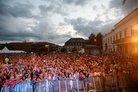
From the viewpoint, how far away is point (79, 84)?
993 centimetres

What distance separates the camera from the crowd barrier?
30.0ft

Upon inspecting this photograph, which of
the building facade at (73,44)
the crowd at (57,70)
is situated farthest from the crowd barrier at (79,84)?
the building facade at (73,44)

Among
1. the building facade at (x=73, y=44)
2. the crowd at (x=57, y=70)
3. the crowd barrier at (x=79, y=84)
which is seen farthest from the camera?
the building facade at (x=73, y=44)

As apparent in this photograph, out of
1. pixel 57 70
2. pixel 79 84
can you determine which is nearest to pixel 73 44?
pixel 57 70

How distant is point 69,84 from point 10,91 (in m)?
3.75

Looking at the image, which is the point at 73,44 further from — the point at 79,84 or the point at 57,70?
the point at 79,84

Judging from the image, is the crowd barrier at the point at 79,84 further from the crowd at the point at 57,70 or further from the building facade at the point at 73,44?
the building facade at the point at 73,44

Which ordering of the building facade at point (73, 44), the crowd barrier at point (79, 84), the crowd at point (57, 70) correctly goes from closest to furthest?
the crowd barrier at point (79, 84), the crowd at point (57, 70), the building facade at point (73, 44)

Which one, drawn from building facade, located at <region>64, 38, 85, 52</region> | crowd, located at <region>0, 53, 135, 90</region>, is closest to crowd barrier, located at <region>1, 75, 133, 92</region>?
crowd, located at <region>0, 53, 135, 90</region>

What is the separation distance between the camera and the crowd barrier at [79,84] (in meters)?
9.13

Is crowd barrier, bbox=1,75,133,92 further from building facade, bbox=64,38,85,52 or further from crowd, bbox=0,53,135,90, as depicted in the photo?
building facade, bbox=64,38,85,52

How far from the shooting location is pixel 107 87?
9844mm

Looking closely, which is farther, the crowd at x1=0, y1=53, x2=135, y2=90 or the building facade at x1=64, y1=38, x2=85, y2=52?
the building facade at x1=64, y1=38, x2=85, y2=52

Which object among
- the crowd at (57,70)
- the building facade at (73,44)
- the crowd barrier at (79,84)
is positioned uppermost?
the building facade at (73,44)
